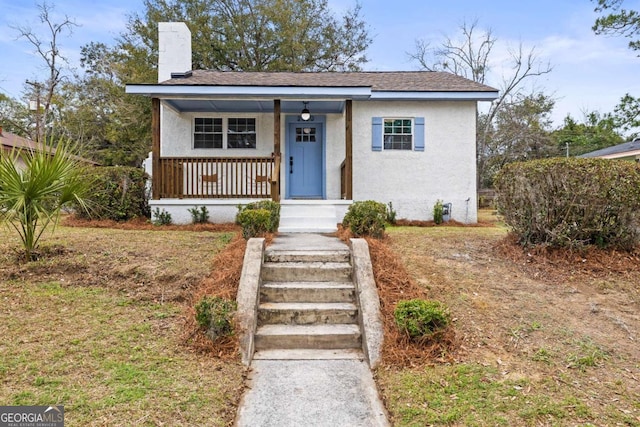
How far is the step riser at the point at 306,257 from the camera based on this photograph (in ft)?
18.0

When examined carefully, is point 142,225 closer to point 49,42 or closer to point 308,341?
point 308,341

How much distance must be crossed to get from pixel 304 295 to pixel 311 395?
1.59 m

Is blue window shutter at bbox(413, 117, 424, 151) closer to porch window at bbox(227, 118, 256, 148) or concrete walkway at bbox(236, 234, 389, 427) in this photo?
porch window at bbox(227, 118, 256, 148)

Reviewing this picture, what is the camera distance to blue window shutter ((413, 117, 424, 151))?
1105 centimetres

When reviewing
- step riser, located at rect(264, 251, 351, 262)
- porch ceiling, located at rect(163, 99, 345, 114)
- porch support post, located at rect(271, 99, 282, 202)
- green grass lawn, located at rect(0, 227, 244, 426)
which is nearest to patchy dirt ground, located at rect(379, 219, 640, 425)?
step riser, located at rect(264, 251, 351, 262)

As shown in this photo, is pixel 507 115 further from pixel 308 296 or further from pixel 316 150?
pixel 308 296

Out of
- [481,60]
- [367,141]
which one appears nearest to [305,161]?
[367,141]

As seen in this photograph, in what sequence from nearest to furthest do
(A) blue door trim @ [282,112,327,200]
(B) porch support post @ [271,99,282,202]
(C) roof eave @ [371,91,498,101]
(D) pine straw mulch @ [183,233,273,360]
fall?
(D) pine straw mulch @ [183,233,273,360], (B) porch support post @ [271,99,282,202], (C) roof eave @ [371,91,498,101], (A) blue door trim @ [282,112,327,200]

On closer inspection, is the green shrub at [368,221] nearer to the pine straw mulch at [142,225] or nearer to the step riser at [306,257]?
the step riser at [306,257]

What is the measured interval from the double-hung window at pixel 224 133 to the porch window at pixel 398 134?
368cm

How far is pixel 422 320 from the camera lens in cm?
370

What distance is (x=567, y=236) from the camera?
5.68m

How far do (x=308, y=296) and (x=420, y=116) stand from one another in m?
7.88

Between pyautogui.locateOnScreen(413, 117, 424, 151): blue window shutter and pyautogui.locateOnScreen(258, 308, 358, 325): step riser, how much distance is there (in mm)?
7653
